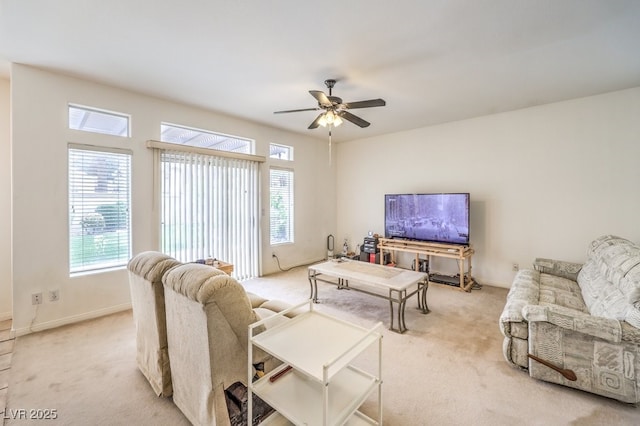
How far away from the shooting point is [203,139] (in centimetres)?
412

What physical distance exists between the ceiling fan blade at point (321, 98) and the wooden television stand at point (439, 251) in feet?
9.34

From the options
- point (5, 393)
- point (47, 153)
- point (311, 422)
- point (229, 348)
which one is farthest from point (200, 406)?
point (47, 153)

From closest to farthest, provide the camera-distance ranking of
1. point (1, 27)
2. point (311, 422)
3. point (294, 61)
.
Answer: point (311, 422), point (1, 27), point (294, 61)

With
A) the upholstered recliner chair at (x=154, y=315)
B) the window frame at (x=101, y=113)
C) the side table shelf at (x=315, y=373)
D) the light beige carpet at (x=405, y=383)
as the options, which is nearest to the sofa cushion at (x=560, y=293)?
the light beige carpet at (x=405, y=383)

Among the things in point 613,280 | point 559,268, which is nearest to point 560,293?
point 613,280

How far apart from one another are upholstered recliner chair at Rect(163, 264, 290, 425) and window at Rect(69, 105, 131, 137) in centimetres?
258

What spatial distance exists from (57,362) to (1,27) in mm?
2697

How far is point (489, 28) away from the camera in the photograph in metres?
2.12

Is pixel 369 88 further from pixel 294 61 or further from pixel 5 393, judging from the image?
pixel 5 393

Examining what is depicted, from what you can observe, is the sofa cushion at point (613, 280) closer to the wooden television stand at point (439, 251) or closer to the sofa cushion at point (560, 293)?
the sofa cushion at point (560, 293)

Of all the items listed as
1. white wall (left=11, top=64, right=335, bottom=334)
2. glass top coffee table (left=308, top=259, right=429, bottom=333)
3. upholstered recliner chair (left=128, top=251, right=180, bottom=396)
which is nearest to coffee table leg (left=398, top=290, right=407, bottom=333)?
glass top coffee table (left=308, top=259, right=429, bottom=333)

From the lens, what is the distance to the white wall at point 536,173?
3.32 metres

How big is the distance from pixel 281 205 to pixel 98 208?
2712 millimetres

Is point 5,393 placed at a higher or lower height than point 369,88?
lower
